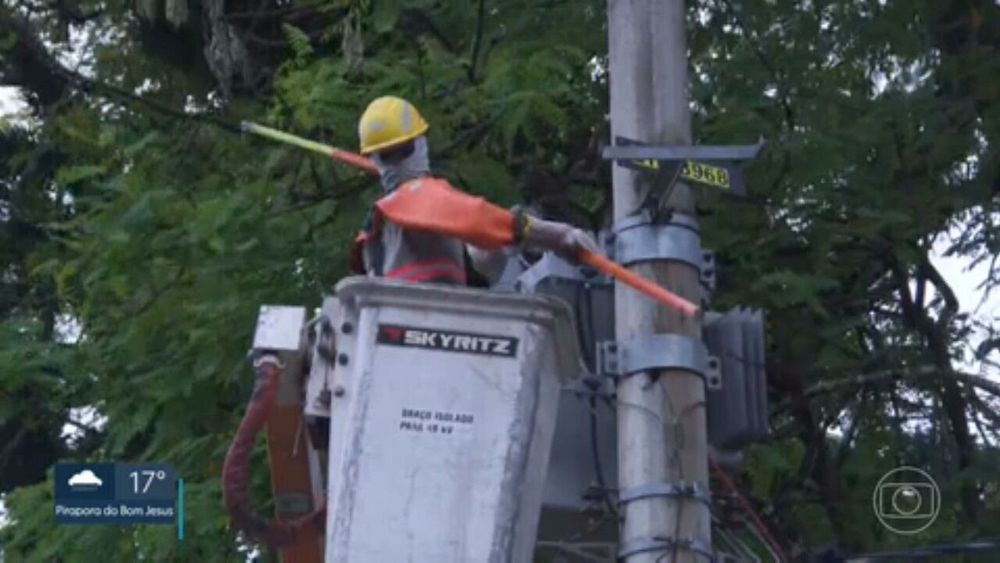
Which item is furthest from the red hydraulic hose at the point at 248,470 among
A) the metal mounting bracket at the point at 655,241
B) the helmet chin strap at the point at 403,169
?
the metal mounting bracket at the point at 655,241

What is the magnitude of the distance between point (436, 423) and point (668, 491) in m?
0.87

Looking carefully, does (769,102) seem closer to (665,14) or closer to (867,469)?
(867,469)

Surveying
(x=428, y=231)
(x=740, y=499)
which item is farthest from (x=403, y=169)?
(x=740, y=499)

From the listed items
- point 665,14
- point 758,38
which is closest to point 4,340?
point 758,38

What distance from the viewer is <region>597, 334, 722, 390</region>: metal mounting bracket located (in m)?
6.37

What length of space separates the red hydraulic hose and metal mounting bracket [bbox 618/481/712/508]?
987 millimetres

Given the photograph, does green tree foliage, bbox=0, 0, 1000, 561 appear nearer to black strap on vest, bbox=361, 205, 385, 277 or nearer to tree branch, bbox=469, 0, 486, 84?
tree branch, bbox=469, 0, 486, 84

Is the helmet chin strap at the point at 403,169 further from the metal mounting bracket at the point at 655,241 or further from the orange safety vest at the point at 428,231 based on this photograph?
the metal mounting bracket at the point at 655,241

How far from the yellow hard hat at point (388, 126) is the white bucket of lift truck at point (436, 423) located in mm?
813

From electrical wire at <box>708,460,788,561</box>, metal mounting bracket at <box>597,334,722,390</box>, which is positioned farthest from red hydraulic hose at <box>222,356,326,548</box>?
electrical wire at <box>708,460,788,561</box>

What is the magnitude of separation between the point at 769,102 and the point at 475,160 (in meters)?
1.49
